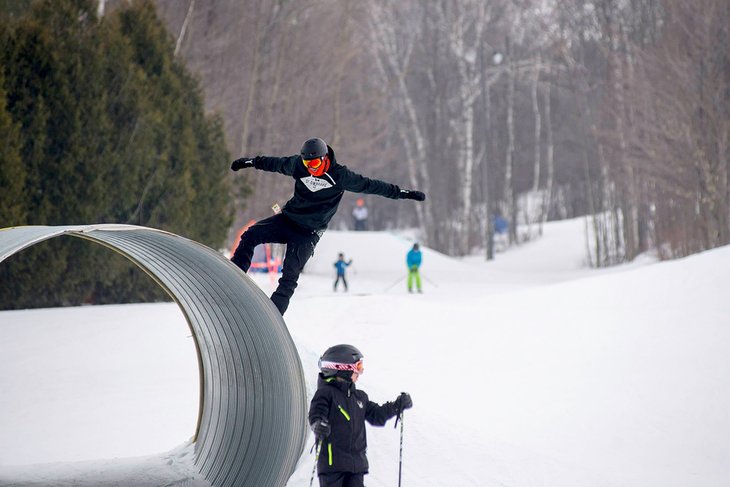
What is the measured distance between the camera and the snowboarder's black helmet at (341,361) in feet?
19.0

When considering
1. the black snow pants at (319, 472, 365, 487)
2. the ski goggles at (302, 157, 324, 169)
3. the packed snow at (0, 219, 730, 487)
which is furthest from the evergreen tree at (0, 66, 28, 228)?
A: the black snow pants at (319, 472, 365, 487)

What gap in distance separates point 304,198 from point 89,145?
8.67 metres

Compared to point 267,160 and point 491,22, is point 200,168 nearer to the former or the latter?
point 267,160

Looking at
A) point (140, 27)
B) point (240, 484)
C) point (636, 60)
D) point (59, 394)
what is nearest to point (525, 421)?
point (240, 484)

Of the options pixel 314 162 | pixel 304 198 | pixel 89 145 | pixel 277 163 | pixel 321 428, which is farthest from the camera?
pixel 89 145

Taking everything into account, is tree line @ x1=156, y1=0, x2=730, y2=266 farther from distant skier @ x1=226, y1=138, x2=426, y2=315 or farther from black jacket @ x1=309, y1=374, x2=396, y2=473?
black jacket @ x1=309, y1=374, x2=396, y2=473

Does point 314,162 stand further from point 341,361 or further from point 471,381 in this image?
point 471,381

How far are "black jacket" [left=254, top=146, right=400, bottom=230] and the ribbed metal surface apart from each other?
100cm

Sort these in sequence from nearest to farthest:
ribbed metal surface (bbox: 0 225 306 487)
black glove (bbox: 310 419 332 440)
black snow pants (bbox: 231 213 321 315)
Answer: black glove (bbox: 310 419 332 440) → ribbed metal surface (bbox: 0 225 306 487) → black snow pants (bbox: 231 213 321 315)

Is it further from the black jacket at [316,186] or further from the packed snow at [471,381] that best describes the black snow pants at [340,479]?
the black jacket at [316,186]

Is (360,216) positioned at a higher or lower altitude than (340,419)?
higher

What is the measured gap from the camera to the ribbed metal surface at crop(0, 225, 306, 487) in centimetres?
689

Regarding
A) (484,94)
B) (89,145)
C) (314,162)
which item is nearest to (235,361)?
(314,162)

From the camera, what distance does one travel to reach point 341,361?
228 inches
